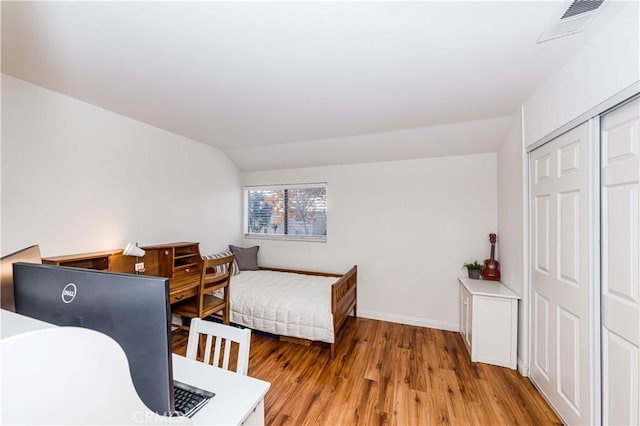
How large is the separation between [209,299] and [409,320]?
251 centimetres

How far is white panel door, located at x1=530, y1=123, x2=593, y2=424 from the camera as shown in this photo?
1554 mm

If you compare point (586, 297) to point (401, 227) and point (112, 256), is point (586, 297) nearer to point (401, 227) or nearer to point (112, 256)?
point (401, 227)

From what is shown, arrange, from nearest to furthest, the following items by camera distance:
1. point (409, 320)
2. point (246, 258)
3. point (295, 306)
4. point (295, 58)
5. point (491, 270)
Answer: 1. point (295, 58)
2. point (295, 306)
3. point (491, 270)
4. point (409, 320)
5. point (246, 258)

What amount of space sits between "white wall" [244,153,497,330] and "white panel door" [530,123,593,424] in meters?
1.00

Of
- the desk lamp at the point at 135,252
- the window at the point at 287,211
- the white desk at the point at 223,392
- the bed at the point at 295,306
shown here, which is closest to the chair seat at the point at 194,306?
the bed at the point at 295,306

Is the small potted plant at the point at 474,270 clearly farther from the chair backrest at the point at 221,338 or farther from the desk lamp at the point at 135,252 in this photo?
the desk lamp at the point at 135,252

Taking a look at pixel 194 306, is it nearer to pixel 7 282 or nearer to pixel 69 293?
pixel 7 282

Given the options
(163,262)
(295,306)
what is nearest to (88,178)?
(163,262)

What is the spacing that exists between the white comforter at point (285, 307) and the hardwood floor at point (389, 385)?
0.68 ft

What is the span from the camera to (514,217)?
2486 millimetres

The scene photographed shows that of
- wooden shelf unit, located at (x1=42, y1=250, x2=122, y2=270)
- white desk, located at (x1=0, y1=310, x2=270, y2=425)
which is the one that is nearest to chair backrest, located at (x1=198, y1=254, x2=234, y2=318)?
wooden shelf unit, located at (x1=42, y1=250, x2=122, y2=270)

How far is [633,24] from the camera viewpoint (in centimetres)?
120

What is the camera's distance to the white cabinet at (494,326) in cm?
236

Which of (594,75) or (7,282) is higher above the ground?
(594,75)
